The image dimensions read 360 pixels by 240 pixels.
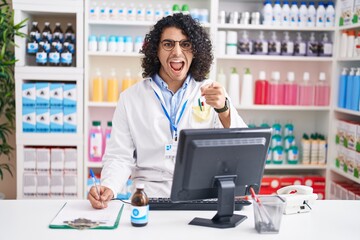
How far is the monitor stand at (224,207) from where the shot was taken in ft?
5.58

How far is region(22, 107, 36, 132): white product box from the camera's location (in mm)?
3656

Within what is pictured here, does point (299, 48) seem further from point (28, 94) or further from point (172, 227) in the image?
point (172, 227)

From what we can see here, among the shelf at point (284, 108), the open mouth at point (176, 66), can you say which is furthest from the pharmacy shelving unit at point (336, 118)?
the open mouth at point (176, 66)

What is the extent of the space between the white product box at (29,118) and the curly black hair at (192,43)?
60.8 inches

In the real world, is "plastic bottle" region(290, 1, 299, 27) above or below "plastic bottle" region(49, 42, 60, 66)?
above

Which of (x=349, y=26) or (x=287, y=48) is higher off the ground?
(x=349, y=26)

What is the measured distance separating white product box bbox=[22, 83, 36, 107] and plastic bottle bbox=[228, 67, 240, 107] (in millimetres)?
1592

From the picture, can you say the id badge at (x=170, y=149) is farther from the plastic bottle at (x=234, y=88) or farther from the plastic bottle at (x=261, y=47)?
the plastic bottle at (x=261, y=47)

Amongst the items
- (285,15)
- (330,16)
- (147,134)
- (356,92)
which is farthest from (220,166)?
(330,16)

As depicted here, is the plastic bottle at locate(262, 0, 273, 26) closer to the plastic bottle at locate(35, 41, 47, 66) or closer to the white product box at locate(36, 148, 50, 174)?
the plastic bottle at locate(35, 41, 47, 66)

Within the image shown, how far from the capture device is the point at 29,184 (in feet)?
12.1

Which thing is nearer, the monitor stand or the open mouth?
the monitor stand

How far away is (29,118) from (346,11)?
8.74ft

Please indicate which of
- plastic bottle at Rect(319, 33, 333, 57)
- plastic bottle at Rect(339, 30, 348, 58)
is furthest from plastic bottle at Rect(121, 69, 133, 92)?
plastic bottle at Rect(339, 30, 348, 58)
